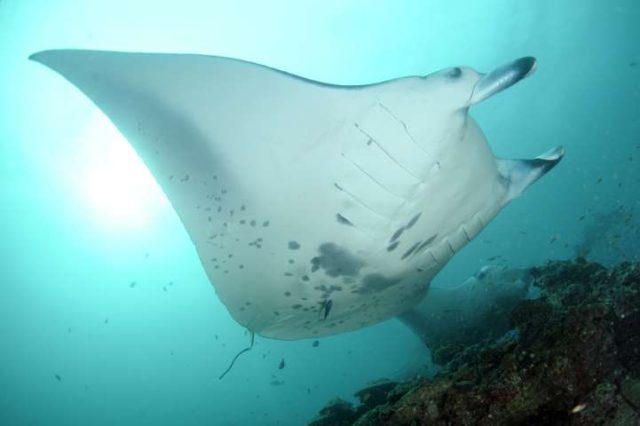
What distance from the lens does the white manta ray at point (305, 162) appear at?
7.92 ft

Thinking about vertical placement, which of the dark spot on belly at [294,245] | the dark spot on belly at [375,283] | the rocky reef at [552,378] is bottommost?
the rocky reef at [552,378]

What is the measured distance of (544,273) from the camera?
14.2 ft

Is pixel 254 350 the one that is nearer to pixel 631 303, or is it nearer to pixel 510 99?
pixel 510 99

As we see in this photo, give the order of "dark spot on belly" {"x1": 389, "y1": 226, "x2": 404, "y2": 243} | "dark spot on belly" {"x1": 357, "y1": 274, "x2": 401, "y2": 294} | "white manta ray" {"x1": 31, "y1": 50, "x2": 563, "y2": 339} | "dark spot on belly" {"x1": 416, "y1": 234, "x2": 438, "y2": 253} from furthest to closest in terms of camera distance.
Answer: "dark spot on belly" {"x1": 357, "y1": 274, "x2": 401, "y2": 294} → "dark spot on belly" {"x1": 416, "y1": 234, "x2": 438, "y2": 253} → "dark spot on belly" {"x1": 389, "y1": 226, "x2": 404, "y2": 243} → "white manta ray" {"x1": 31, "y1": 50, "x2": 563, "y2": 339}

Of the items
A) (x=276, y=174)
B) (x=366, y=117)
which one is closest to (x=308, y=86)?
(x=366, y=117)

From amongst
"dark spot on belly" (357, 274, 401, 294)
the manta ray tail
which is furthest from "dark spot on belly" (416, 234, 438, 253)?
the manta ray tail

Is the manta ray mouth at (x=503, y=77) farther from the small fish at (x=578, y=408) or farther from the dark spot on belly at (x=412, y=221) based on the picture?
the small fish at (x=578, y=408)

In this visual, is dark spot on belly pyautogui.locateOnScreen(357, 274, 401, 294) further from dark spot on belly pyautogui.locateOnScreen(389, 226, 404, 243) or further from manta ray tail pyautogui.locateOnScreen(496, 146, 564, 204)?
manta ray tail pyautogui.locateOnScreen(496, 146, 564, 204)

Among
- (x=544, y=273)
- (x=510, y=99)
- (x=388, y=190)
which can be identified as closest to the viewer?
(x=388, y=190)

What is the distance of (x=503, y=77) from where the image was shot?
2.31 metres

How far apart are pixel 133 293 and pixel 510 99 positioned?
29.3 meters

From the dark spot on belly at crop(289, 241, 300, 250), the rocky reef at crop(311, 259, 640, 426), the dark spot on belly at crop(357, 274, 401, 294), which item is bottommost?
the rocky reef at crop(311, 259, 640, 426)

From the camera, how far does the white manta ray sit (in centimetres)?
241

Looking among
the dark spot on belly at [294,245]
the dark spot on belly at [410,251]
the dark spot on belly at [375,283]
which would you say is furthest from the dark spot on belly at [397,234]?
the dark spot on belly at [294,245]
